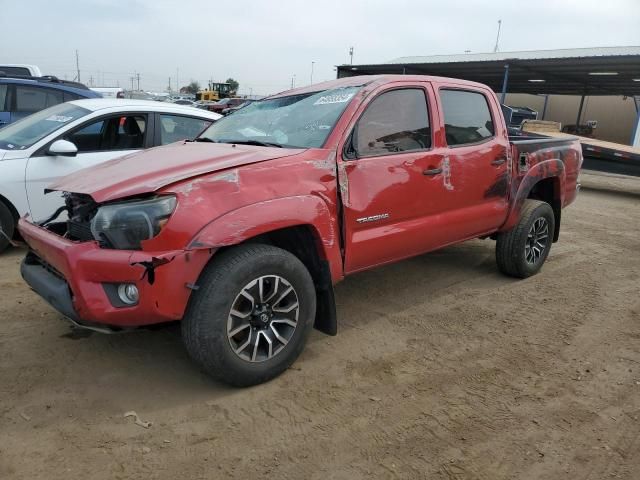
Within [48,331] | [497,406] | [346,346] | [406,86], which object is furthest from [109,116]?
[497,406]

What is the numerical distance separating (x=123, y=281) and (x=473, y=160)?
2.92 metres

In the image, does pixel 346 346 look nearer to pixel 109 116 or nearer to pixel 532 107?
pixel 109 116

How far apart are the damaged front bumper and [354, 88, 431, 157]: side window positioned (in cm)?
144

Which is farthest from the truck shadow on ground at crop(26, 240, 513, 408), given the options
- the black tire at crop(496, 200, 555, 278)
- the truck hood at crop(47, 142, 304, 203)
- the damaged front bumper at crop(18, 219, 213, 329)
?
the truck hood at crop(47, 142, 304, 203)

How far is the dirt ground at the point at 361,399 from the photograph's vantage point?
2359 millimetres

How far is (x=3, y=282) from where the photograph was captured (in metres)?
4.34

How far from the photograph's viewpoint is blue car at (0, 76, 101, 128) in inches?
310

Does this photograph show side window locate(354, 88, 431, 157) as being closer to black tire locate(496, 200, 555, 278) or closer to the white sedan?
black tire locate(496, 200, 555, 278)

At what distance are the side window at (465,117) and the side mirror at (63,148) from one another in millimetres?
3491

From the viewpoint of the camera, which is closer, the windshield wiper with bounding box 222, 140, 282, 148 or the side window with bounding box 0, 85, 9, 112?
the windshield wiper with bounding box 222, 140, 282, 148

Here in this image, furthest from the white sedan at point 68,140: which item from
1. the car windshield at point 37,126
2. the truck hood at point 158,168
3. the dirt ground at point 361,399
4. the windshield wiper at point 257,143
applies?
the windshield wiper at point 257,143

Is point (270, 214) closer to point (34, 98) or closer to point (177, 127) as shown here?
point (177, 127)

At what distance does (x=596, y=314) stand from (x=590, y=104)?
37683mm

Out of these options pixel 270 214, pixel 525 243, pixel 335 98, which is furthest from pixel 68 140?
pixel 525 243
